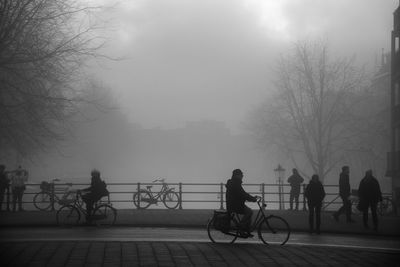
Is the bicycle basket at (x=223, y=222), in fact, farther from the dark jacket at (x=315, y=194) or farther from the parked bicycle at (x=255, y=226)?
the dark jacket at (x=315, y=194)

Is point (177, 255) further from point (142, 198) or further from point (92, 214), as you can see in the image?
point (142, 198)

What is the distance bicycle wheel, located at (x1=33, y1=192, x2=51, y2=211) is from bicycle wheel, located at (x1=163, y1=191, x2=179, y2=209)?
5.36 m

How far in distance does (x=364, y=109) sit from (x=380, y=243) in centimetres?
4723

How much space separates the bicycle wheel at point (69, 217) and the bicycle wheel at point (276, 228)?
7644 mm

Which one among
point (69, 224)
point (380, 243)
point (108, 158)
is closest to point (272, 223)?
point (380, 243)

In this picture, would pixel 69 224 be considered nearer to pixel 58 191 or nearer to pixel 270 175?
pixel 58 191

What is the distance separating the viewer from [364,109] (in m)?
63.8

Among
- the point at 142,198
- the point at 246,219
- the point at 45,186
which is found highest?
the point at 45,186

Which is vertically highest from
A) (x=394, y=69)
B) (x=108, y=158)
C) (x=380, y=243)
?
(x=394, y=69)

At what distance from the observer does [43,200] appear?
30.4 meters

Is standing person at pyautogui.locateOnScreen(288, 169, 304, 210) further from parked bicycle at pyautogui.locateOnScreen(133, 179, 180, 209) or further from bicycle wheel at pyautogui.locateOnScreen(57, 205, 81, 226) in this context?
bicycle wheel at pyautogui.locateOnScreen(57, 205, 81, 226)

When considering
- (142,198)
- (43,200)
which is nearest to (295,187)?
(142,198)

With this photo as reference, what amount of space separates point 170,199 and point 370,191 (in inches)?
511

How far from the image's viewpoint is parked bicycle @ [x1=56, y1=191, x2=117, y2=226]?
829 inches
